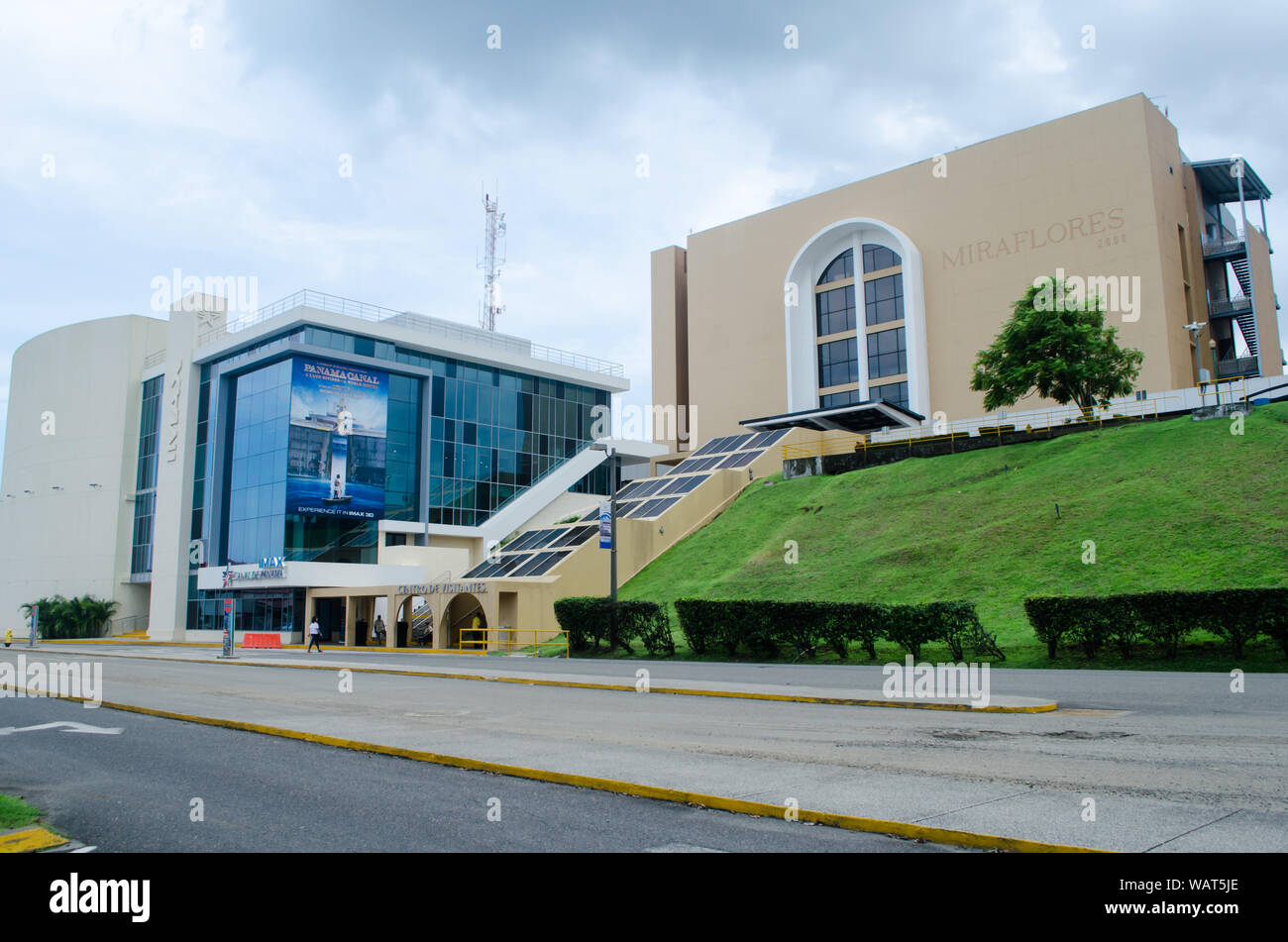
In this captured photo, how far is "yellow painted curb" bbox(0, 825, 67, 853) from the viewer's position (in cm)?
566

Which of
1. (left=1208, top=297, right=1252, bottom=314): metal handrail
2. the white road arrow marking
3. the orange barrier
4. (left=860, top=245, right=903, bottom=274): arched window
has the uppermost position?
(left=860, top=245, right=903, bottom=274): arched window

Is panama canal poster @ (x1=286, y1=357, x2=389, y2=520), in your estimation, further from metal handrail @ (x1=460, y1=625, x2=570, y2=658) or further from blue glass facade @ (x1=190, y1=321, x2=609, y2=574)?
metal handrail @ (x1=460, y1=625, x2=570, y2=658)

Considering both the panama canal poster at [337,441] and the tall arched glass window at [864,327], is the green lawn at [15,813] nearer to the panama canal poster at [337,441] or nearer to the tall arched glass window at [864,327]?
the panama canal poster at [337,441]

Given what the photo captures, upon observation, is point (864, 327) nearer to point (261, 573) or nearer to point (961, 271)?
point (961, 271)

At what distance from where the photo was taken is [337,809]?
21.8ft

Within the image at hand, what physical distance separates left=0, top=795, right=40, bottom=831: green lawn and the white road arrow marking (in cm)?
492

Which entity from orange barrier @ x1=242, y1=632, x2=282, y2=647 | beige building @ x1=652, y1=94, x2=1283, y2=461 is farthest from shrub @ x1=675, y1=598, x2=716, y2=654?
orange barrier @ x1=242, y1=632, x2=282, y2=647

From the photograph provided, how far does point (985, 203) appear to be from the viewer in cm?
5591

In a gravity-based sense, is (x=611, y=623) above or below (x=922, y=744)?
above

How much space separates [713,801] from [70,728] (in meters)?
10.1

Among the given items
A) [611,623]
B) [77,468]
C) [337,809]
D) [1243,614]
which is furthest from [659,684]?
[77,468]

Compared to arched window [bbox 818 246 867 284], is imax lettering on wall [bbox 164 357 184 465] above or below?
below
